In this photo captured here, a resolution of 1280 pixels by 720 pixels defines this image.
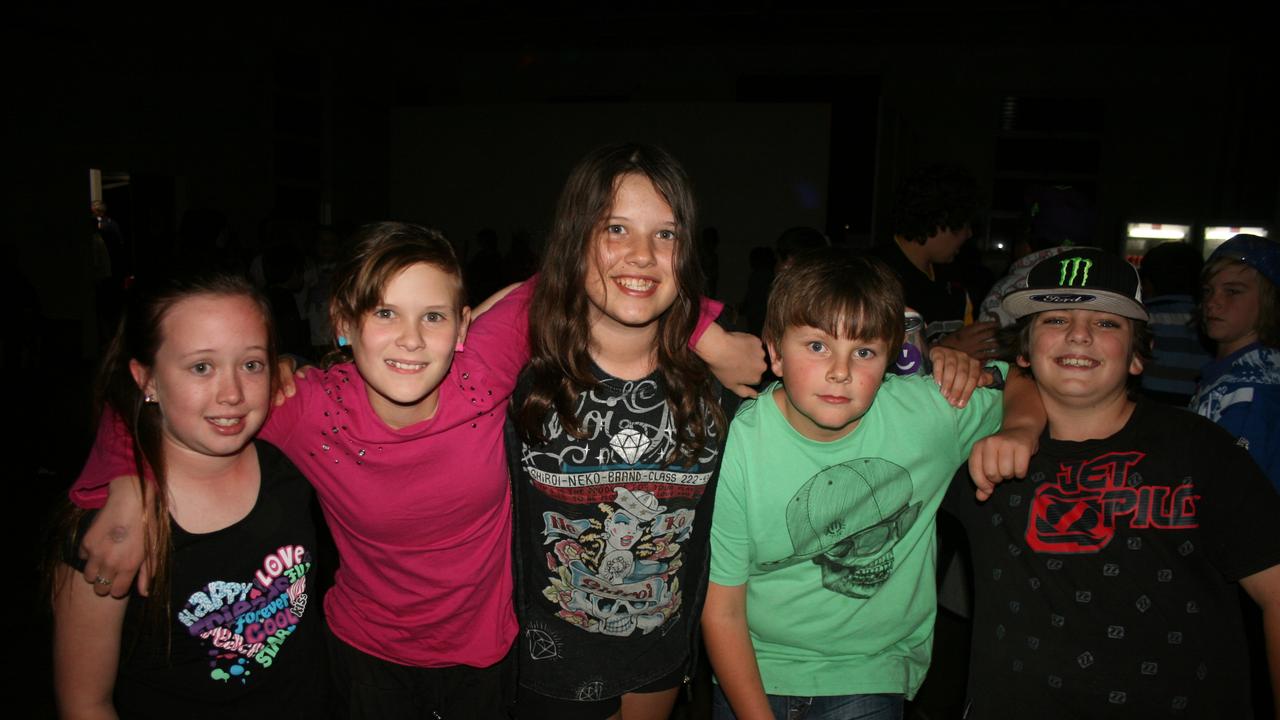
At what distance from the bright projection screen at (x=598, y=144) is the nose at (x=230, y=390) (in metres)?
10.3

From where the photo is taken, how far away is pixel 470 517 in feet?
6.21

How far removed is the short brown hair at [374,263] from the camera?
1.82 meters

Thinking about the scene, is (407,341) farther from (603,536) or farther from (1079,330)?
(1079,330)

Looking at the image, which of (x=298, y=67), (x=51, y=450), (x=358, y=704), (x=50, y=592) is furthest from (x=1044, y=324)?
(x=298, y=67)

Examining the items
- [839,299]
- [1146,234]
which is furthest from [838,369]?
[1146,234]

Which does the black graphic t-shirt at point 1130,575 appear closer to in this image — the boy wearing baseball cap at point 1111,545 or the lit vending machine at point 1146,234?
the boy wearing baseball cap at point 1111,545

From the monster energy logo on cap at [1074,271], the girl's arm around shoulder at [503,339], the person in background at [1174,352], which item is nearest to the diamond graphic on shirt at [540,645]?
the girl's arm around shoulder at [503,339]

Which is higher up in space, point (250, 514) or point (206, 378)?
point (206, 378)

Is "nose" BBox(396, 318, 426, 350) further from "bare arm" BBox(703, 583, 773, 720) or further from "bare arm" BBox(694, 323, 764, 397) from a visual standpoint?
"bare arm" BBox(703, 583, 773, 720)

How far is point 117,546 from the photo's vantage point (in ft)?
4.94

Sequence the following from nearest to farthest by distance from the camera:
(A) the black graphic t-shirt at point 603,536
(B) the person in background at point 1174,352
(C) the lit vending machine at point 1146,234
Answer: (A) the black graphic t-shirt at point 603,536 < (B) the person in background at point 1174,352 < (C) the lit vending machine at point 1146,234

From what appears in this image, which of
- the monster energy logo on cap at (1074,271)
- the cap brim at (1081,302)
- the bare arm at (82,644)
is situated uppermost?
the monster energy logo on cap at (1074,271)

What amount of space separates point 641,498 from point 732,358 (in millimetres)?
468

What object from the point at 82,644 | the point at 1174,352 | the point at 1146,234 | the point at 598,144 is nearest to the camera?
the point at 82,644
